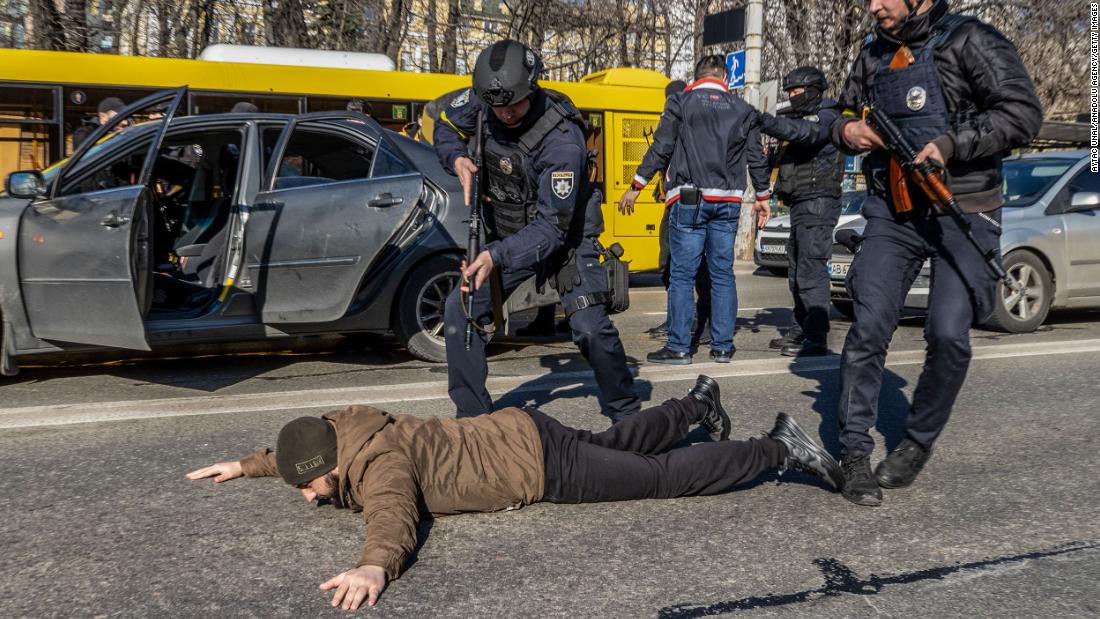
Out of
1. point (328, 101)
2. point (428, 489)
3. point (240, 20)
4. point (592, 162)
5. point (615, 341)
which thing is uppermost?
point (240, 20)

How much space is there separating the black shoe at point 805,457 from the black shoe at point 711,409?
1.21 feet

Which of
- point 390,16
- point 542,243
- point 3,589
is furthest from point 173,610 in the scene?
point 390,16

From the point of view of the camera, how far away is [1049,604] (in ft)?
9.69

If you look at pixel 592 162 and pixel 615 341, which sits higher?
pixel 592 162

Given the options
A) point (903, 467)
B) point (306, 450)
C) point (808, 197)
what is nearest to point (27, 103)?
point (808, 197)

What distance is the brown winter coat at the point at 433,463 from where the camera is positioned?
325 centimetres

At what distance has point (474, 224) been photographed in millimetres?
4281

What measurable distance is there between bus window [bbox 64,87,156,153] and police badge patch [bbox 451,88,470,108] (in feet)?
24.9

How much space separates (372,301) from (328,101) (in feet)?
20.0

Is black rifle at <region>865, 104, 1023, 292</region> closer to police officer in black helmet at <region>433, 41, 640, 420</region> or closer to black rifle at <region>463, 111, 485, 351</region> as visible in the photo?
police officer in black helmet at <region>433, 41, 640, 420</region>

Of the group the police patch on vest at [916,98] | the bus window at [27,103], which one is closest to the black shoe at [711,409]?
the police patch on vest at [916,98]

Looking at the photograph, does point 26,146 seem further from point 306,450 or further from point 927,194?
point 927,194

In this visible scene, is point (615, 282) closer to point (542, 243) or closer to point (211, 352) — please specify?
point (542, 243)

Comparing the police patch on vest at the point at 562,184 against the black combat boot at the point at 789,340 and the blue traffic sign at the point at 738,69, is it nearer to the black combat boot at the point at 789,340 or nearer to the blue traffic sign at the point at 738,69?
the black combat boot at the point at 789,340
